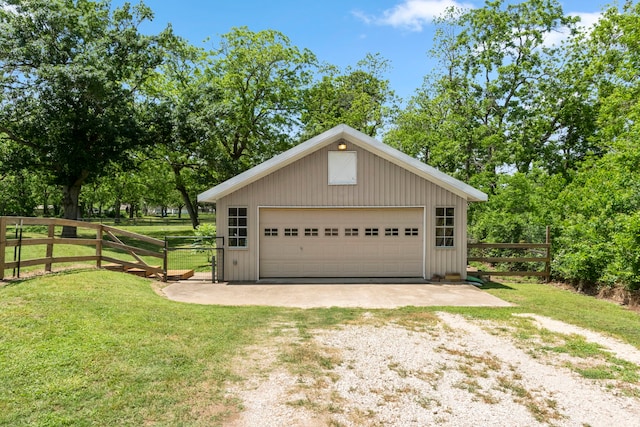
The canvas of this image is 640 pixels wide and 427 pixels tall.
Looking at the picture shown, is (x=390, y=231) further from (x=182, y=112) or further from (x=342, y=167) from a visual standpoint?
(x=182, y=112)

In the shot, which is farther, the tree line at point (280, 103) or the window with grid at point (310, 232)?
the tree line at point (280, 103)

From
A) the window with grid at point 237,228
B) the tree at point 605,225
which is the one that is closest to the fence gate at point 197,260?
the window with grid at point 237,228

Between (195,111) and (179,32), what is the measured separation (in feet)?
18.7

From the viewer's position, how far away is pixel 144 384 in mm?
4223

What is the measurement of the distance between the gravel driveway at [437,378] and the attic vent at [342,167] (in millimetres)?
6088

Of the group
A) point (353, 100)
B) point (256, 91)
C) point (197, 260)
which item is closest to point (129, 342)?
point (197, 260)

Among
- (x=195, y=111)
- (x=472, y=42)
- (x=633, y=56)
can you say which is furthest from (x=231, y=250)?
(x=472, y=42)

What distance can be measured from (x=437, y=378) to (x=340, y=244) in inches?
311

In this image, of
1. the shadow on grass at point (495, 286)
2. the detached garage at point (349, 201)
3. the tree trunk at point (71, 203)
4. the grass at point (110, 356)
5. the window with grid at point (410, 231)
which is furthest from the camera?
the tree trunk at point (71, 203)

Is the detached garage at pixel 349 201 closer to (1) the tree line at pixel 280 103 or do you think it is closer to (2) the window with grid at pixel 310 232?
(2) the window with grid at pixel 310 232

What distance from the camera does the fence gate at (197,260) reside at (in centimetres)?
1195

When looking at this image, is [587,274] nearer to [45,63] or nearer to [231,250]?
[231,250]

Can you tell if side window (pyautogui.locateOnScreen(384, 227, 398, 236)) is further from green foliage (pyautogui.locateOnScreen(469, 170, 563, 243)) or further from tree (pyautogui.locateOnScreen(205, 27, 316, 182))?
tree (pyautogui.locateOnScreen(205, 27, 316, 182))

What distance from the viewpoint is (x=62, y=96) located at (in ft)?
61.6
